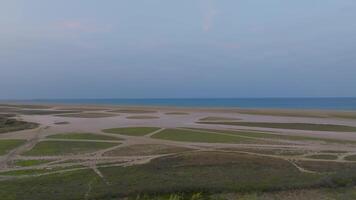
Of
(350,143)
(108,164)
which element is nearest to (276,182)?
(108,164)

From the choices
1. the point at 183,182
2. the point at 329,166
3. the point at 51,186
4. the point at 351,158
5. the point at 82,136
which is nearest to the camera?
the point at 51,186

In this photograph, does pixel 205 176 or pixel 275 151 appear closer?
pixel 205 176

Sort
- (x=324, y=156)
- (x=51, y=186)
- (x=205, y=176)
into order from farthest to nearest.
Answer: (x=324, y=156) → (x=205, y=176) → (x=51, y=186)

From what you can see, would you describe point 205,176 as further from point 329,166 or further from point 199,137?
point 199,137

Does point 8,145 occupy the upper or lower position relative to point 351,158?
lower

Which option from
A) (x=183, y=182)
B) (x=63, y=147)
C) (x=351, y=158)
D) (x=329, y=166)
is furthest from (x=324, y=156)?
(x=63, y=147)

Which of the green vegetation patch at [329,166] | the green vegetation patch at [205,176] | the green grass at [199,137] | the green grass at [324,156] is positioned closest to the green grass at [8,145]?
the green vegetation patch at [205,176]

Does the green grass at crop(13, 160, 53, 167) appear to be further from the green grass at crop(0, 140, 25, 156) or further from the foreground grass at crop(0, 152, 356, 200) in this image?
the foreground grass at crop(0, 152, 356, 200)

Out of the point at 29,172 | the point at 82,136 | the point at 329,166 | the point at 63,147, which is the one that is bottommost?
the point at 29,172
